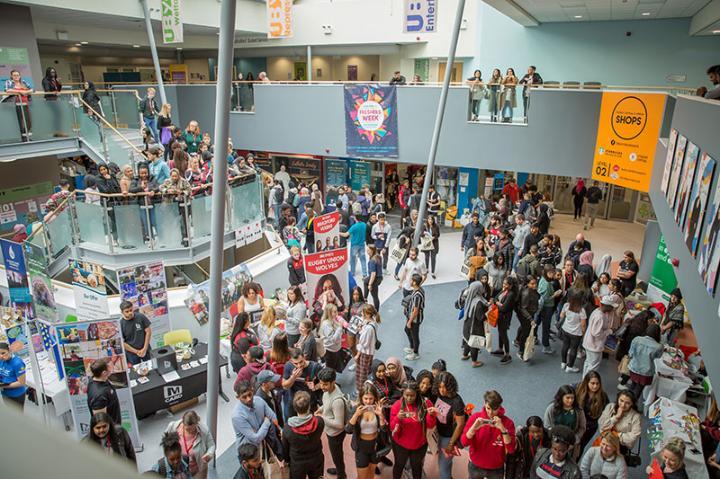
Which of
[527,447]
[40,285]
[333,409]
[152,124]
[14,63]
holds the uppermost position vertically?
[14,63]

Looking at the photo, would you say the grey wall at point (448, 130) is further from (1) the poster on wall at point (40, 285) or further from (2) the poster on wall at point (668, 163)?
(1) the poster on wall at point (40, 285)

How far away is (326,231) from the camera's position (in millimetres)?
11734

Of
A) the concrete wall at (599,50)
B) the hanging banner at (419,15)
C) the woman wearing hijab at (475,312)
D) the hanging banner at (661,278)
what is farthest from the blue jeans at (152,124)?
the hanging banner at (661,278)

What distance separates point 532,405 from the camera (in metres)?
8.57

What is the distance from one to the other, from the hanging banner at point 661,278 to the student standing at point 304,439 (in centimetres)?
853

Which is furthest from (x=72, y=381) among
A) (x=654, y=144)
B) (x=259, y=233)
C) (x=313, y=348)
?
(x=654, y=144)

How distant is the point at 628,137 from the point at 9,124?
49.3 ft

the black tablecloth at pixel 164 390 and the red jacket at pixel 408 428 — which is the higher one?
the red jacket at pixel 408 428

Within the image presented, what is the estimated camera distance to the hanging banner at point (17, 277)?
962 centimetres

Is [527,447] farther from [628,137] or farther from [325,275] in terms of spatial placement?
[628,137]

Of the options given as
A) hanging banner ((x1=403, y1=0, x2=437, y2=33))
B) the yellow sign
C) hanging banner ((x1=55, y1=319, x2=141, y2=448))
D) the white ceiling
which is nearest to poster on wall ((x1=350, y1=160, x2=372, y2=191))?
hanging banner ((x1=403, y1=0, x2=437, y2=33))

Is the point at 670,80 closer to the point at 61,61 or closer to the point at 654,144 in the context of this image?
the point at 654,144

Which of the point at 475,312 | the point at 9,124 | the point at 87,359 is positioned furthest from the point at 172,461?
the point at 9,124

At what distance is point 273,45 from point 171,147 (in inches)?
484
